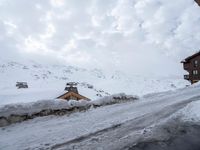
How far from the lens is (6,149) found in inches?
269

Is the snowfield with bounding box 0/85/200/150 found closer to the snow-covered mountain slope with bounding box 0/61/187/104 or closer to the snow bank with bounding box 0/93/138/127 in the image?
the snow bank with bounding box 0/93/138/127

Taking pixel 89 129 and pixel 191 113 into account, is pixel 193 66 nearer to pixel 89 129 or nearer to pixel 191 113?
pixel 191 113

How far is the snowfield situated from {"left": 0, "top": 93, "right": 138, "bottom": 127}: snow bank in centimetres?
30

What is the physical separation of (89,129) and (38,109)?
10.8 ft

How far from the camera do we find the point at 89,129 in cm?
820

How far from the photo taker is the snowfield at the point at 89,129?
684cm

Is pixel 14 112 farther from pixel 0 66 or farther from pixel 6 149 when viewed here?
pixel 0 66

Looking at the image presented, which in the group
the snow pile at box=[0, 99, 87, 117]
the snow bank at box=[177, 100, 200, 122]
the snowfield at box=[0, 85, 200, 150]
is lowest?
the snowfield at box=[0, 85, 200, 150]

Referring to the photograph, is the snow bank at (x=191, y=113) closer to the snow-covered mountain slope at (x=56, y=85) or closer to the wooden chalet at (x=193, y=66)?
the snow-covered mountain slope at (x=56, y=85)

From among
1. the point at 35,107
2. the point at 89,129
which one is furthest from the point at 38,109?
the point at 89,129

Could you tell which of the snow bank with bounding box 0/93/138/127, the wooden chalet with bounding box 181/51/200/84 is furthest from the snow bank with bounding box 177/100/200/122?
the wooden chalet with bounding box 181/51/200/84

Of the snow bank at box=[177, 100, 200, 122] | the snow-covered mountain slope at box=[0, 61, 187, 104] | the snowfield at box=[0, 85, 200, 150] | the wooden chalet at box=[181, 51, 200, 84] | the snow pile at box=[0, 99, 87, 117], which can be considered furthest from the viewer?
the wooden chalet at box=[181, 51, 200, 84]

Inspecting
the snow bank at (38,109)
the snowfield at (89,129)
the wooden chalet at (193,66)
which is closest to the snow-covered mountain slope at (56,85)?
the wooden chalet at (193,66)

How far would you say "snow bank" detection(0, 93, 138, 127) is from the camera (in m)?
9.70
